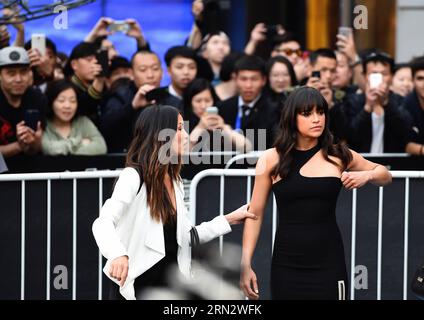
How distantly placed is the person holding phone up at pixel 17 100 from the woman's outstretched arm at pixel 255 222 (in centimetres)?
310

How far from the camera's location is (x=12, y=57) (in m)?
9.12

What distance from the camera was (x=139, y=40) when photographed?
36.0 ft

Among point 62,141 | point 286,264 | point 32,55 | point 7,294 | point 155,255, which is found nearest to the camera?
point 155,255

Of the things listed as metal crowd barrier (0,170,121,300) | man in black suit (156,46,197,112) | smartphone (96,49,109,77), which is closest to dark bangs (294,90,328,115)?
metal crowd barrier (0,170,121,300)

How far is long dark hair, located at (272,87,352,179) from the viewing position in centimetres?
607

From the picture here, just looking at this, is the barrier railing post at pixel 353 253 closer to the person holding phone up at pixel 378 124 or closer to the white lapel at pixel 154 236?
the person holding phone up at pixel 378 124

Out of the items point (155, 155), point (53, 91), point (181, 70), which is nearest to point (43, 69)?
point (53, 91)

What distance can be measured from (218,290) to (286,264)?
0.41m

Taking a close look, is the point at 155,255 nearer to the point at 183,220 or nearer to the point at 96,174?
the point at 183,220

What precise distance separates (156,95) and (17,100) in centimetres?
121

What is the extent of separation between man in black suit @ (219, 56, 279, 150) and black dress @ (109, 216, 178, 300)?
378cm

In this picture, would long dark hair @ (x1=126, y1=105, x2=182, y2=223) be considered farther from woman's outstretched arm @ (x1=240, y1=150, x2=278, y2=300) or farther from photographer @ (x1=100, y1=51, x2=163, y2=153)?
photographer @ (x1=100, y1=51, x2=163, y2=153)

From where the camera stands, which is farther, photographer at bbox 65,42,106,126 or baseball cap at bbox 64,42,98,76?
baseball cap at bbox 64,42,98,76

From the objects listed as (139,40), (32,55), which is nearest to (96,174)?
(32,55)
